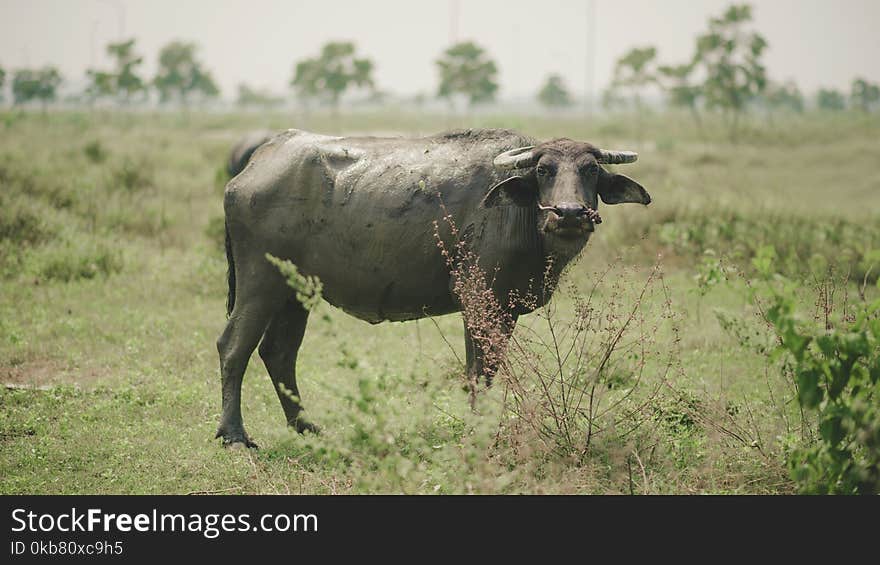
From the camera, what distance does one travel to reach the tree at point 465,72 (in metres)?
57.3

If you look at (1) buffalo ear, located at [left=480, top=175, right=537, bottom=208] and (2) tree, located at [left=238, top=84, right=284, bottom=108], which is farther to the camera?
(2) tree, located at [left=238, top=84, right=284, bottom=108]

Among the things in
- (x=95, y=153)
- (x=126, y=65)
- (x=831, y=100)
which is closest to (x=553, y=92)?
(x=831, y=100)

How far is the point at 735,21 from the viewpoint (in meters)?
35.7

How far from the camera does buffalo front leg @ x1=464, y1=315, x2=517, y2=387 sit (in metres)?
4.65

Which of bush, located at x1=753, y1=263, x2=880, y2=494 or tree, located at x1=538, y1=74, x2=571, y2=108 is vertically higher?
tree, located at x1=538, y1=74, x2=571, y2=108

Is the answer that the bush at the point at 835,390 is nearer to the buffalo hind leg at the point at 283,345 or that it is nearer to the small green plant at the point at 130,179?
the buffalo hind leg at the point at 283,345

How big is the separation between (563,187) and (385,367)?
1694 millimetres

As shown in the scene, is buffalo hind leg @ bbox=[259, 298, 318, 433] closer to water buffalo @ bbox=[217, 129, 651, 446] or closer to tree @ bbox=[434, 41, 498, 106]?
water buffalo @ bbox=[217, 129, 651, 446]

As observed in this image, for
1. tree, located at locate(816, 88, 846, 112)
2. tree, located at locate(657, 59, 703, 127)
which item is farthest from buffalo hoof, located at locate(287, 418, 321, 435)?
tree, located at locate(816, 88, 846, 112)

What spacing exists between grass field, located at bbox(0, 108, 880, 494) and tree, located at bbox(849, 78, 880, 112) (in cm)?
6167

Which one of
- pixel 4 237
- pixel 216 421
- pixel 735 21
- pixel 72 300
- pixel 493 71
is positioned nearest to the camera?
pixel 216 421
